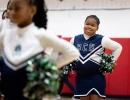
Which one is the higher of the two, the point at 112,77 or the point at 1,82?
the point at 1,82

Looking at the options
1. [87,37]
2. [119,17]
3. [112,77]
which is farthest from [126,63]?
[87,37]

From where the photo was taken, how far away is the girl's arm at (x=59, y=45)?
1827mm

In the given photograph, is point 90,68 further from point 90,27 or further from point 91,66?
point 90,27

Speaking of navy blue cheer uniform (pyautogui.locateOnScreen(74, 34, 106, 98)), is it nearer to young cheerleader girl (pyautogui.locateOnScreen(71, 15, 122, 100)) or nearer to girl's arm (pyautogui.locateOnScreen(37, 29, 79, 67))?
young cheerleader girl (pyautogui.locateOnScreen(71, 15, 122, 100))

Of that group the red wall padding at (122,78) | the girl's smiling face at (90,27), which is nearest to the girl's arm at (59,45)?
the girl's smiling face at (90,27)

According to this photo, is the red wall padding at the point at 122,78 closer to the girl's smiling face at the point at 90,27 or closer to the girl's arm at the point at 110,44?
the girl's arm at the point at 110,44

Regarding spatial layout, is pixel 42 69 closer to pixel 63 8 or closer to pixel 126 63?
pixel 126 63

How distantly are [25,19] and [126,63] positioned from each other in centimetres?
572

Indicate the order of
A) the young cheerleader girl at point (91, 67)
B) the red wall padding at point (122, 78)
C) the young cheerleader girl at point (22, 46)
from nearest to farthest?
the young cheerleader girl at point (22, 46), the young cheerleader girl at point (91, 67), the red wall padding at point (122, 78)

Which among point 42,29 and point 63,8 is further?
point 63,8

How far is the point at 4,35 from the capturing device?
1.94 meters

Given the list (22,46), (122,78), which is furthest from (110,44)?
(122,78)

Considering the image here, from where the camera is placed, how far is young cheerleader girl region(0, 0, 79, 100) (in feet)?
5.88

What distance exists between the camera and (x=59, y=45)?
1.85 metres
